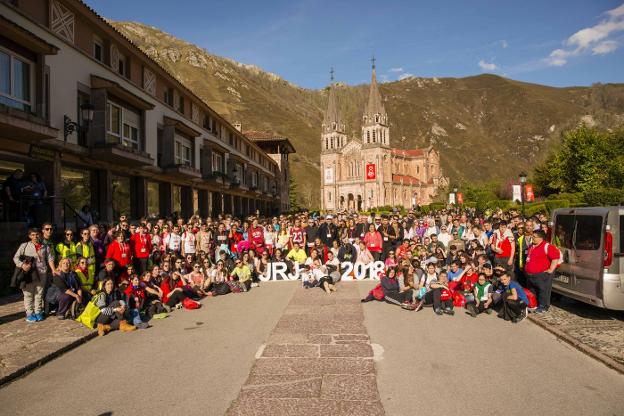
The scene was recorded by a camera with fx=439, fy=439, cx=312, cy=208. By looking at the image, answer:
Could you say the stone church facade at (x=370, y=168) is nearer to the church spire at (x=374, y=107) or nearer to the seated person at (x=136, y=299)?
the church spire at (x=374, y=107)

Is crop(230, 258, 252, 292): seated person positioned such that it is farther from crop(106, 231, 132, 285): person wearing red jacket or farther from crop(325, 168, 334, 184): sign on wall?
crop(325, 168, 334, 184): sign on wall

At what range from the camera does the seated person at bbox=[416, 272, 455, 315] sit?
10.2 m

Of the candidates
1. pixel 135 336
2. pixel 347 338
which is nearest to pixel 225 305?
pixel 135 336

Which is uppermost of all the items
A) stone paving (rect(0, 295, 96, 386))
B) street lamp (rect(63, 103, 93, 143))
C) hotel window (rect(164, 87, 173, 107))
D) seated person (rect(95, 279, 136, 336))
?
hotel window (rect(164, 87, 173, 107))

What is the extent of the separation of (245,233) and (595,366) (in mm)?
12326

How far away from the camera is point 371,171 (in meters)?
101

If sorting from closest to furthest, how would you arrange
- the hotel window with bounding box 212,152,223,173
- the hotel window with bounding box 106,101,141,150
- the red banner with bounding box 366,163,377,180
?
the hotel window with bounding box 106,101,141,150 < the hotel window with bounding box 212,152,223,173 < the red banner with bounding box 366,163,377,180

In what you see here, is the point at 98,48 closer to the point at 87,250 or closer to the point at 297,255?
the point at 87,250

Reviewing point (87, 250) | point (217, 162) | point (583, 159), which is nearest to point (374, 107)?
point (583, 159)

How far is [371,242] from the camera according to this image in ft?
50.6

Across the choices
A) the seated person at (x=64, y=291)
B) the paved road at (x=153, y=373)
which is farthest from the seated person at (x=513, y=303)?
the seated person at (x=64, y=291)

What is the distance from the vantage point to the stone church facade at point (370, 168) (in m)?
102

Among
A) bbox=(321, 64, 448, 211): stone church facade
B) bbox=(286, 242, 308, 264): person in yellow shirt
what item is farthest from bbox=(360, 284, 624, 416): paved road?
bbox=(321, 64, 448, 211): stone church facade

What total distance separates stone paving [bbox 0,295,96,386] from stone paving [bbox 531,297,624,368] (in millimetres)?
8871
